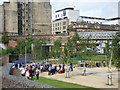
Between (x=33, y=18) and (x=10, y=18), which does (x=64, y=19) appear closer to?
(x=33, y=18)

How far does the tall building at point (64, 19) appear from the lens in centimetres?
9794

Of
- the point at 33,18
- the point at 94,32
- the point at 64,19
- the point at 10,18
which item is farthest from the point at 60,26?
the point at 10,18

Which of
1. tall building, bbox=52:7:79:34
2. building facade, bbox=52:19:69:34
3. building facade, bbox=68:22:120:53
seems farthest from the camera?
tall building, bbox=52:7:79:34

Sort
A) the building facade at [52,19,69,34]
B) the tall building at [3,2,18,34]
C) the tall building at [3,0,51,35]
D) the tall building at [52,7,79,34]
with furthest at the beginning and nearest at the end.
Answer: the tall building at [52,7,79,34]
the building facade at [52,19,69,34]
the tall building at [3,0,51,35]
the tall building at [3,2,18,34]

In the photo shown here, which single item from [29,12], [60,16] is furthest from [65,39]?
[60,16]

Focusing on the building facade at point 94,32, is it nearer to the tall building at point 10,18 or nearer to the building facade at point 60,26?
the building facade at point 60,26

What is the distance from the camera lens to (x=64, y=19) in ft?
326

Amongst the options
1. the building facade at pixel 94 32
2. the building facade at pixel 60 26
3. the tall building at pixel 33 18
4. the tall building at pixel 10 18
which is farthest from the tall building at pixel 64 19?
the tall building at pixel 10 18

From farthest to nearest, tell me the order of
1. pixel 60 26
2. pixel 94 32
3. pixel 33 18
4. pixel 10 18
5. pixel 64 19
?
1. pixel 60 26
2. pixel 64 19
3. pixel 33 18
4. pixel 94 32
5. pixel 10 18

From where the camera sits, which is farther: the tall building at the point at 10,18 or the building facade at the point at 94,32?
the tall building at the point at 10,18

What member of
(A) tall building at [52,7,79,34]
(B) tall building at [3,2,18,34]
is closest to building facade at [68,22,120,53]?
(A) tall building at [52,7,79,34]

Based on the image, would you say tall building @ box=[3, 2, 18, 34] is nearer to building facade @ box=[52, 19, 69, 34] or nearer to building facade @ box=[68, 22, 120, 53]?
building facade @ box=[68, 22, 120, 53]

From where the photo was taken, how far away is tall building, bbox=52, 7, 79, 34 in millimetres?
97938

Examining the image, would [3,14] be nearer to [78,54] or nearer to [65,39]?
[65,39]
